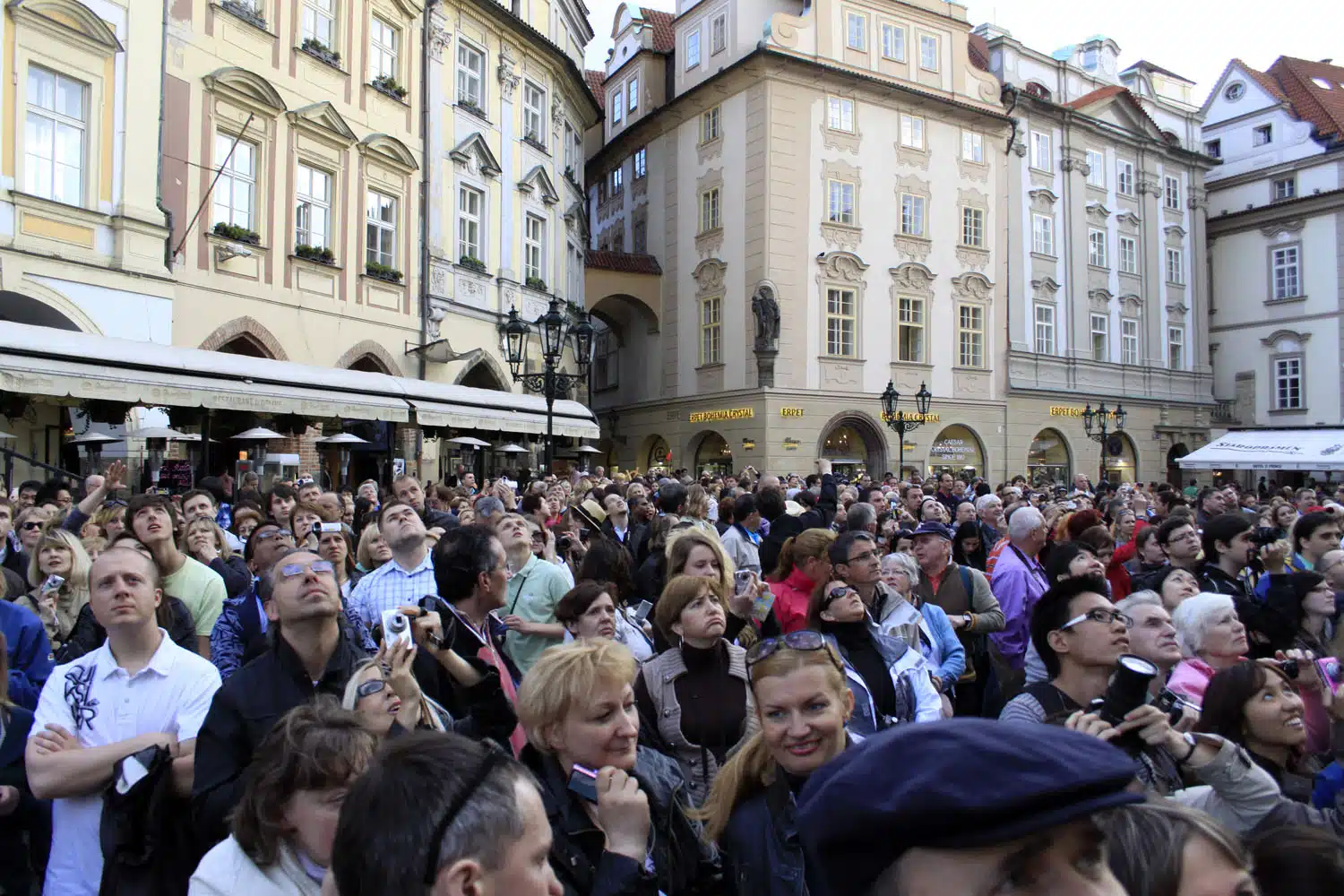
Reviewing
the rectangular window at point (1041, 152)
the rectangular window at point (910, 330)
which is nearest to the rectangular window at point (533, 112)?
the rectangular window at point (910, 330)

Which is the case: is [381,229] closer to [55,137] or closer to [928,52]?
[55,137]

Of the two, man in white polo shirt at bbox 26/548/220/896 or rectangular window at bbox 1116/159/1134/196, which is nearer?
man in white polo shirt at bbox 26/548/220/896

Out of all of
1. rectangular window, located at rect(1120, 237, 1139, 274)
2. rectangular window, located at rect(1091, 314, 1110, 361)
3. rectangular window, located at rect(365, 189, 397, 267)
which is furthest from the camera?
rectangular window, located at rect(1120, 237, 1139, 274)

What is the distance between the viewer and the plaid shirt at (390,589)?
4.92 meters

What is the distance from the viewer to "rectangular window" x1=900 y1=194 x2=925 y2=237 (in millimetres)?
30422

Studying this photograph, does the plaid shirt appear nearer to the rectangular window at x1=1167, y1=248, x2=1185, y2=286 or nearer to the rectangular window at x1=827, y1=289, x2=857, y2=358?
the rectangular window at x1=827, y1=289, x2=857, y2=358

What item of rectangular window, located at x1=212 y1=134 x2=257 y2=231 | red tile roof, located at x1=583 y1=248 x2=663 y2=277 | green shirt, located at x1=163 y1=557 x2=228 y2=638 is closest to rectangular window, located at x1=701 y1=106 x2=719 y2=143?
red tile roof, located at x1=583 y1=248 x2=663 y2=277

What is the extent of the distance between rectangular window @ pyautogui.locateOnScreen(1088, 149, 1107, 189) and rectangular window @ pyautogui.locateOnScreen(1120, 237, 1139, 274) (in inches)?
97.6

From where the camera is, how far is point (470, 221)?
22344mm

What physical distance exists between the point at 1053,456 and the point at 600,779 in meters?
34.6

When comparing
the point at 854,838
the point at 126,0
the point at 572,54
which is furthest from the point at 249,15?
the point at 854,838

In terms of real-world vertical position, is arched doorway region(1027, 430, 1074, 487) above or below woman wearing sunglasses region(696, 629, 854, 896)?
above

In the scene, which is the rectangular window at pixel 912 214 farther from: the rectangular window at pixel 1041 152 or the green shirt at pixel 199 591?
the green shirt at pixel 199 591

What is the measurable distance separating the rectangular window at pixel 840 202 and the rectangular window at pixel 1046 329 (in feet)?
30.6
